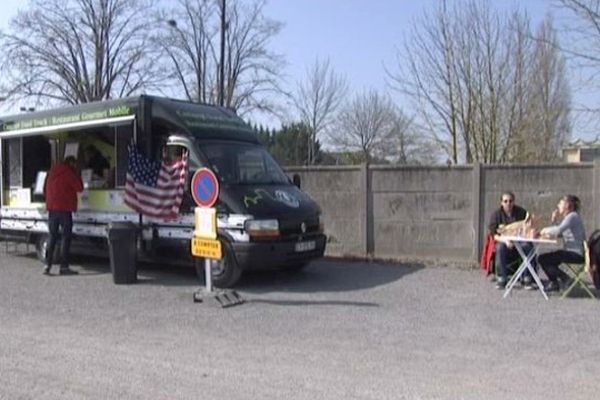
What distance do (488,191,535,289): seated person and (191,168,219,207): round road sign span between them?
4163 millimetres

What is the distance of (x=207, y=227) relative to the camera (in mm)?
9602

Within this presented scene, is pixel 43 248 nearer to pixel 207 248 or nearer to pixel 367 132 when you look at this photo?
pixel 207 248

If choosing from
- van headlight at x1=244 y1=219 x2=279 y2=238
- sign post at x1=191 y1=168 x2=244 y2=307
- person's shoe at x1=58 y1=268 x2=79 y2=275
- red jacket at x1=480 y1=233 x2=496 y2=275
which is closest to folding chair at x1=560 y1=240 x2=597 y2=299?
red jacket at x1=480 y1=233 x2=496 y2=275

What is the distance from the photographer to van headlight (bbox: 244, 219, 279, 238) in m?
10.1

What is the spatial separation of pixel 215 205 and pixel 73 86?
31317mm

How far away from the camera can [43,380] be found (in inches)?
235

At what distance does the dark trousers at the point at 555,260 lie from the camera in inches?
385

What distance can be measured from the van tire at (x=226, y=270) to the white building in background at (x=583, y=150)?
750 cm

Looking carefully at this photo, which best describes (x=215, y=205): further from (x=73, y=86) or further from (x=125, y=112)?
(x=73, y=86)

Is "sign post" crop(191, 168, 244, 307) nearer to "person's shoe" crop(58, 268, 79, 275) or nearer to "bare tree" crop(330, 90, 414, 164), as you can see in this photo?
"person's shoe" crop(58, 268, 79, 275)

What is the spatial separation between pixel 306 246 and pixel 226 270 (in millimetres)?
1292

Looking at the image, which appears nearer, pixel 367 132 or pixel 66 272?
pixel 66 272

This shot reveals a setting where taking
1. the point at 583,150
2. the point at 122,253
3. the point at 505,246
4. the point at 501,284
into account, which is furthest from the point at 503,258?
the point at 583,150

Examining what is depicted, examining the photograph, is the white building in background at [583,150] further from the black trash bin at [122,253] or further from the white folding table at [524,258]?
the black trash bin at [122,253]
